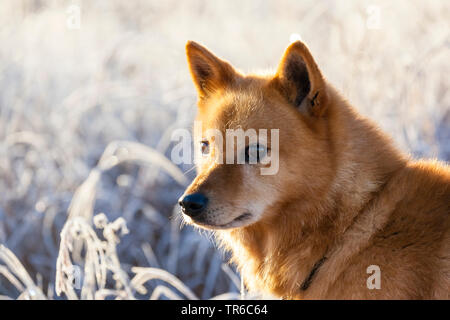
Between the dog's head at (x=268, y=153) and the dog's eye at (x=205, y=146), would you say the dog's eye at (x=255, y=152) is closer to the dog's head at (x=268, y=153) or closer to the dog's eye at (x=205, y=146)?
the dog's head at (x=268, y=153)

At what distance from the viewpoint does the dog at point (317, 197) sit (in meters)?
2.54

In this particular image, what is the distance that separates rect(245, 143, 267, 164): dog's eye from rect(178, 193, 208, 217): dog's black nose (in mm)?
299

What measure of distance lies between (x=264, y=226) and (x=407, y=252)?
0.71 m

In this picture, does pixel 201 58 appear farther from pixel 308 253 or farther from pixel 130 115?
pixel 130 115

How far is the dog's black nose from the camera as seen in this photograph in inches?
104

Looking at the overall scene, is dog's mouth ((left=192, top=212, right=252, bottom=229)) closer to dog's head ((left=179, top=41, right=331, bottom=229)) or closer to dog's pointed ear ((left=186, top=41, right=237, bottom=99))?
dog's head ((left=179, top=41, right=331, bottom=229))

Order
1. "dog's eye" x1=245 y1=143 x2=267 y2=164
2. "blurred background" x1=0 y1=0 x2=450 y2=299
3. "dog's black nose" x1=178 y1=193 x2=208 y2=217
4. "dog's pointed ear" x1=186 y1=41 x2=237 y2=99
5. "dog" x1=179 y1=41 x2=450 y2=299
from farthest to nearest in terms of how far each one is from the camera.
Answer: "blurred background" x1=0 y1=0 x2=450 y2=299
"dog's pointed ear" x1=186 y1=41 x2=237 y2=99
"dog's eye" x1=245 y1=143 x2=267 y2=164
"dog's black nose" x1=178 y1=193 x2=208 y2=217
"dog" x1=179 y1=41 x2=450 y2=299

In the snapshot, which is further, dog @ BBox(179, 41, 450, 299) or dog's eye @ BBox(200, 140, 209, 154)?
dog's eye @ BBox(200, 140, 209, 154)

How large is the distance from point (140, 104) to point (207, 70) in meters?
3.06

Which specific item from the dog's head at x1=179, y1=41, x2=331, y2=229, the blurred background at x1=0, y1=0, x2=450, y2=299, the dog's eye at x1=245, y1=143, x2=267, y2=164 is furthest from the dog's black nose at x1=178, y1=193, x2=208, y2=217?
the blurred background at x1=0, y1=0, x2=450, y2=299

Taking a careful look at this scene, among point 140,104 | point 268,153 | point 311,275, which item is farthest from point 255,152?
point 140,104

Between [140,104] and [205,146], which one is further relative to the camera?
[140,104]

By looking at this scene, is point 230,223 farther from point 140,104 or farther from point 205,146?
point 140,104

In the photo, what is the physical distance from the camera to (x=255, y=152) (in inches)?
109
